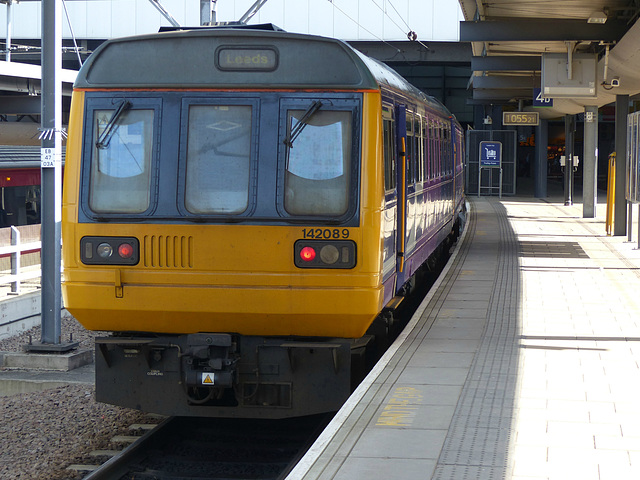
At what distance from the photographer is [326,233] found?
275 inches

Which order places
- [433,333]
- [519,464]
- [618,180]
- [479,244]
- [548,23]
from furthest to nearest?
[618,180] → [479,244] → [548,23] → [433,333] → [519,464]

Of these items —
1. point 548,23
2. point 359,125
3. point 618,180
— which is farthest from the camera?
point 618,180

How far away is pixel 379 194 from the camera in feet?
23.5

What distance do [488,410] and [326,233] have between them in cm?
168

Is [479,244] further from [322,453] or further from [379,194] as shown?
[322,453]

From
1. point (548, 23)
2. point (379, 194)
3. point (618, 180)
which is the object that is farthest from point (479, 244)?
point (379, 194)

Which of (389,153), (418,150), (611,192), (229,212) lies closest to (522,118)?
(611,192)

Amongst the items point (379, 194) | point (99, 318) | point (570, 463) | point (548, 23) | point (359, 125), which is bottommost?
point (570, 463)

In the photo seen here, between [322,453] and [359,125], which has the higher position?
[359,125]

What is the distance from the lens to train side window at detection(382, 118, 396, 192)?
7.57 meters

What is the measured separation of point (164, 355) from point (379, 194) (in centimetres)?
200

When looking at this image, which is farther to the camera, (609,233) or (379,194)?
(609,233)

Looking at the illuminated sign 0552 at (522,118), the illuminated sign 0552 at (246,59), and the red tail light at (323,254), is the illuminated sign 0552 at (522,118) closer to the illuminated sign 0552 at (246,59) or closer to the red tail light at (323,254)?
the illuminated sign 0552 at (246,59)

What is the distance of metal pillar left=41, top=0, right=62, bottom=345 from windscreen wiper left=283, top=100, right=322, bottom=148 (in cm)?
489
